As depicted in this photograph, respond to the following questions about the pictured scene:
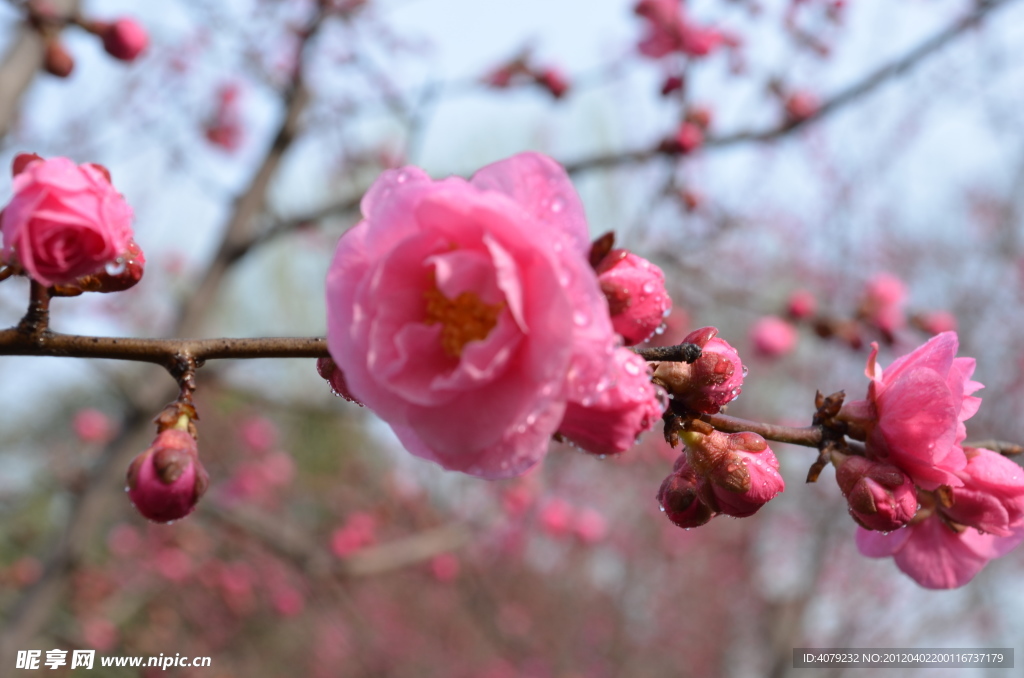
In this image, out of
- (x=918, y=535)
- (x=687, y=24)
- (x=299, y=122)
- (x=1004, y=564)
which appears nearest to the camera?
(x=918, y=535)

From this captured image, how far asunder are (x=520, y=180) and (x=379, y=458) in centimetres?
1143

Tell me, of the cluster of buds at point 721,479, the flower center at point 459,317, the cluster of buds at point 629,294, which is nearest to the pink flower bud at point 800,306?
the cluster of buds at point 721,479

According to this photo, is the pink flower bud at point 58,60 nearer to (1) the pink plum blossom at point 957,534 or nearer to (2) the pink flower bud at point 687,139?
(2) the pink flower bud at point 687,139

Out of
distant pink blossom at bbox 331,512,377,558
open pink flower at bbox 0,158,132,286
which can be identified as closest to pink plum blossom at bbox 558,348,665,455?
open pink flower at bbox 0,158,132,286

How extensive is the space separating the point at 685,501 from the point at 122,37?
2.37m

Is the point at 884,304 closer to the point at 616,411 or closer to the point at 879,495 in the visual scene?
the point at 879,495

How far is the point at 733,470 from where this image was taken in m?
0.89

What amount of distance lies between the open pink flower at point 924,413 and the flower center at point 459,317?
0.62 m

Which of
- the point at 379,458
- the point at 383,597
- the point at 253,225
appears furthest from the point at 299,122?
the point at 379,458

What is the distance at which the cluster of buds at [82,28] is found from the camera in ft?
6.98

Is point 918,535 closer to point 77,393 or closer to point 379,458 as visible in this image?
point 379,458

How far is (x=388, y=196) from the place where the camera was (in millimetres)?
749

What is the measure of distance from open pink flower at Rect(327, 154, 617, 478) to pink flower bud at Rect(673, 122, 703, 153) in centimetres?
268

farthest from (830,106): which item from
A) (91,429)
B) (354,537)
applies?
(91,429)
